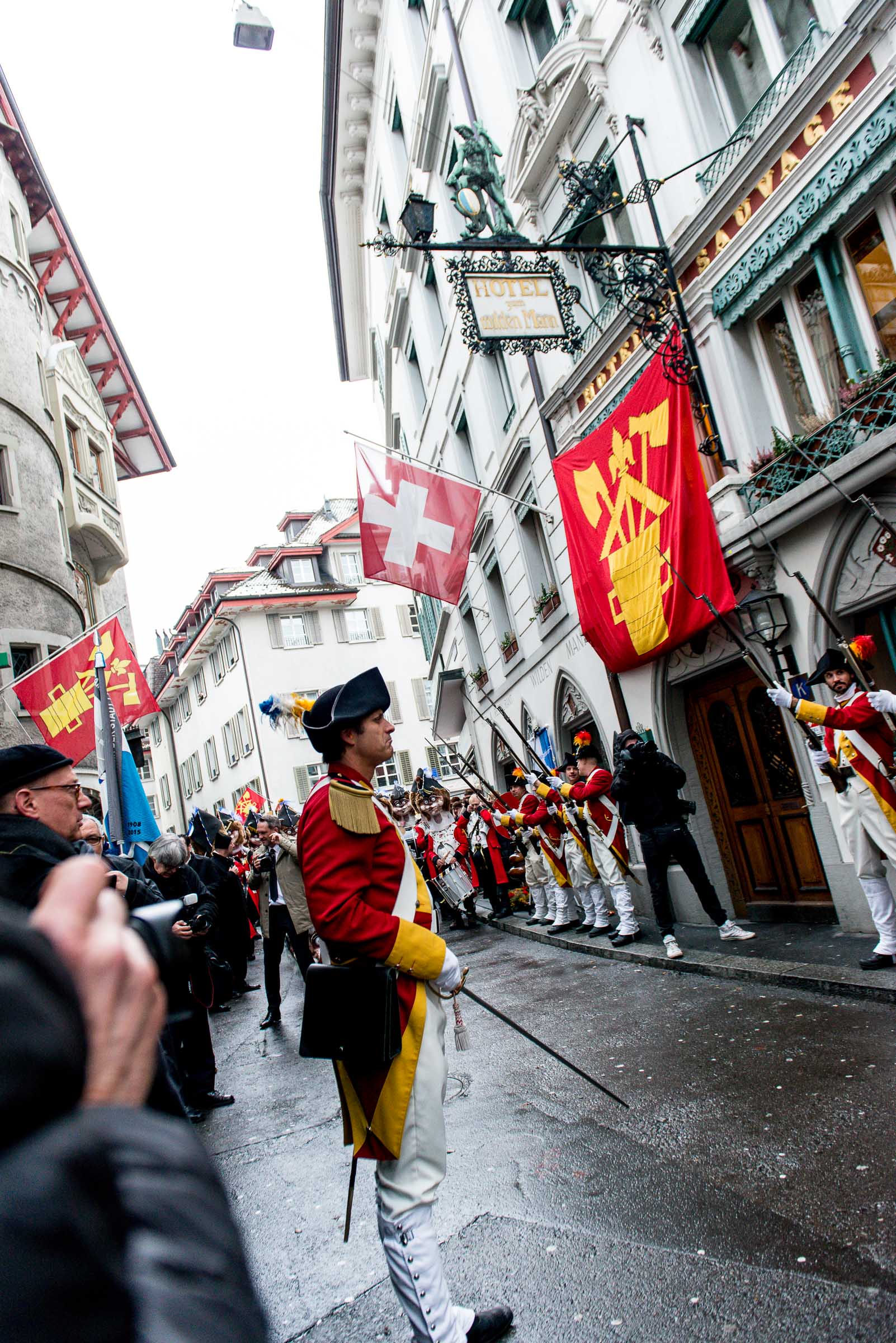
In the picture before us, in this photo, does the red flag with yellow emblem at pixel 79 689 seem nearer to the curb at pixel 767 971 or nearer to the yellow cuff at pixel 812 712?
the curb at pixel 767 971

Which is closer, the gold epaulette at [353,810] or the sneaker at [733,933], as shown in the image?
the gold epaulette at [353,810]

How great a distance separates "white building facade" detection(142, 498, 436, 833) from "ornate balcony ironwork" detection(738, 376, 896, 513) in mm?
30091

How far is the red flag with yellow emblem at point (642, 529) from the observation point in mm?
9102

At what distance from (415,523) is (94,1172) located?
12195mm

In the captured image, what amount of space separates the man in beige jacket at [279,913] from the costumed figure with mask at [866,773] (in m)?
4.61

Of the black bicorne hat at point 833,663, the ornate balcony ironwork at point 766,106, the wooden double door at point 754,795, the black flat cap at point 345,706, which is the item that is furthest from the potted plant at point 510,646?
the black flat cap at point 345,706

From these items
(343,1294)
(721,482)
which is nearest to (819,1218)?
(343,1294)

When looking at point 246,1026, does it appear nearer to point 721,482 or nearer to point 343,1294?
point 343,1294

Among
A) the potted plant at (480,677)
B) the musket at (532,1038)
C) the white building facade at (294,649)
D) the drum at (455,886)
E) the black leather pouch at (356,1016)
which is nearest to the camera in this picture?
the black leather pouch at (356,1016)

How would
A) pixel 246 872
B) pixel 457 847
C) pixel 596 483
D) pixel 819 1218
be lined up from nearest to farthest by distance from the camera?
pixel 819 1218, pixel 596 483, pixel 457 847, pixel 246 872

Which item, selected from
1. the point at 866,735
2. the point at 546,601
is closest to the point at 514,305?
the point at 546,601

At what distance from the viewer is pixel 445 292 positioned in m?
19.7

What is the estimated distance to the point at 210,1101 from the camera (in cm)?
641

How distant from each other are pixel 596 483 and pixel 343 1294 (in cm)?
903
